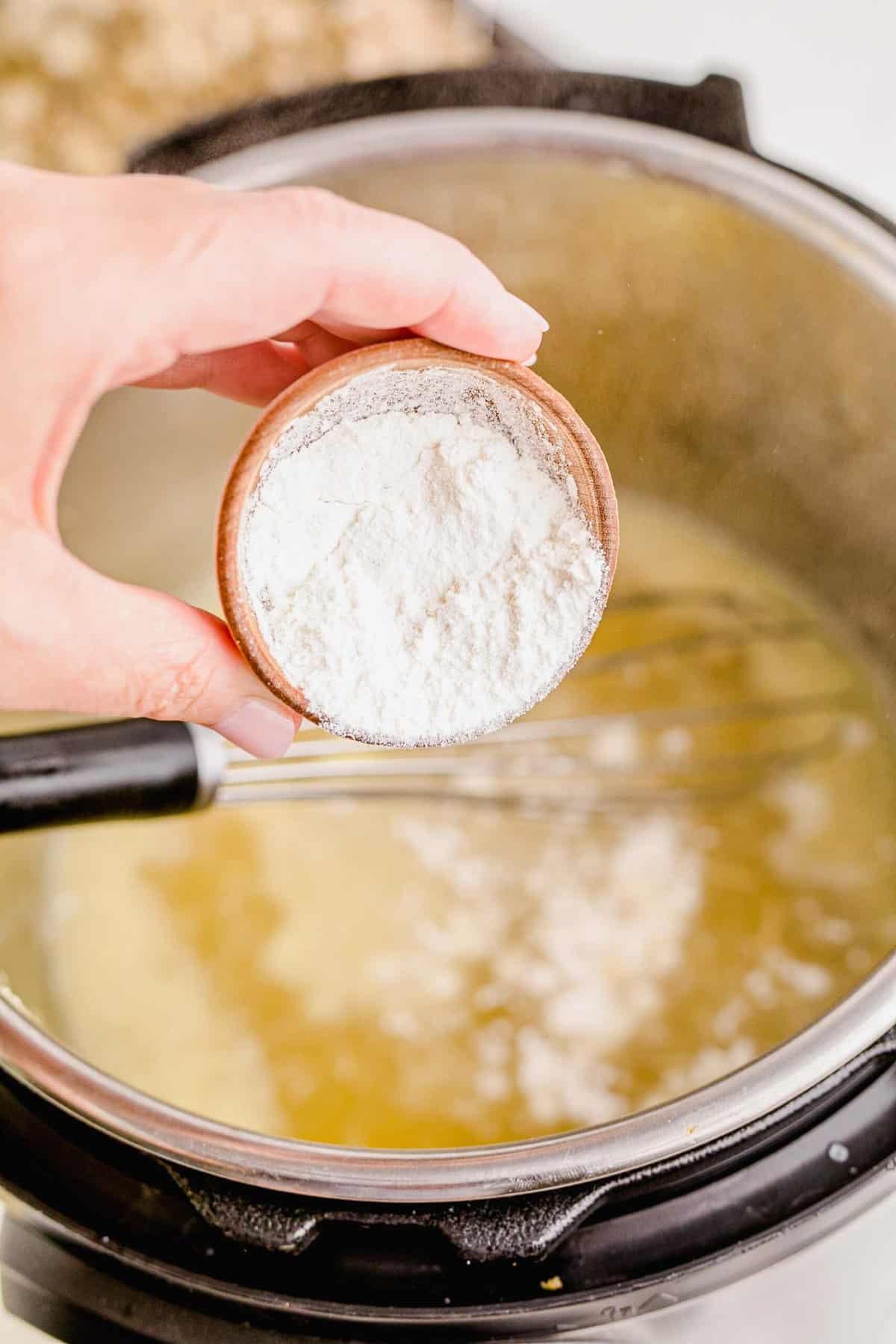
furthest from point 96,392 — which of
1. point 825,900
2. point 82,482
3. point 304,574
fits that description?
point 825,900

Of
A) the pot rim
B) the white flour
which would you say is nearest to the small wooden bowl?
A: the white flour

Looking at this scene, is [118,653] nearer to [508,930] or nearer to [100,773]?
[100,773]

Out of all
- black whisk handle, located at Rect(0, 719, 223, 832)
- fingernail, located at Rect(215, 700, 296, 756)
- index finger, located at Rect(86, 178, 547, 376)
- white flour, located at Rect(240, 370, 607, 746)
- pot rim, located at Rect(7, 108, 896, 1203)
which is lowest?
pot rim, located at Rect(7, 108, 896, 1203)

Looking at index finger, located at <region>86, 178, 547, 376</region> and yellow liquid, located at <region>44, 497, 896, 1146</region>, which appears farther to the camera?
yellow liquid, located at <region>44, 497, 896, 1146</region>

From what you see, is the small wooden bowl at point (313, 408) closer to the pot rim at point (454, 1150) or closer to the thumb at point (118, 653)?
the thumb at point (118, 653)

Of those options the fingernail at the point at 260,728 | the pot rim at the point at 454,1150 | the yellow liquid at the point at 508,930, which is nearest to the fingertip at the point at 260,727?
the fingernail at the point at 260,728

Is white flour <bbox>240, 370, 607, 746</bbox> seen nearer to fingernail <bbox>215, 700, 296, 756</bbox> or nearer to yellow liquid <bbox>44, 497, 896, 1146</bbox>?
fingernail <bbox>215, 700, 296, 756</bbox>
